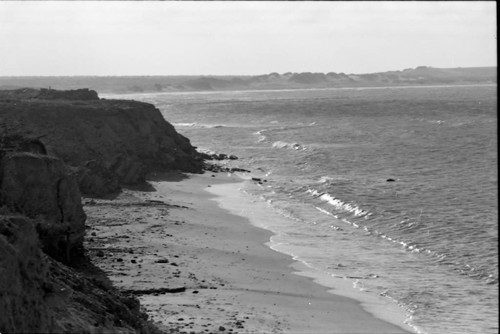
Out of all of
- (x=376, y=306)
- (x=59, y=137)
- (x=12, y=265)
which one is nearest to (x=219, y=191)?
(x=59, y=137)

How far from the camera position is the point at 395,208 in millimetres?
30938

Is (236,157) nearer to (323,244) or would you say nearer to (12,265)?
(323,244)

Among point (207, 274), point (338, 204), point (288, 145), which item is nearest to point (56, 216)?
point (207, 274)

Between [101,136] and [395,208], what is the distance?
1588 cm

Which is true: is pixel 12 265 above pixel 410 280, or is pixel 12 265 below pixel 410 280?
above

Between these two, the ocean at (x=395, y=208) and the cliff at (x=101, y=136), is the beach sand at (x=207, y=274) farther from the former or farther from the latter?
the cliff at (x=101, y=136)

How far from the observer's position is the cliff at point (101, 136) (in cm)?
3272

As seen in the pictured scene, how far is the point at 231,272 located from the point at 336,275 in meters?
2.76

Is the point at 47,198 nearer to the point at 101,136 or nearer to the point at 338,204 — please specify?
the point at 338,204

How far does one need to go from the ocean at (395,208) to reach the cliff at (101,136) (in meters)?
5.35

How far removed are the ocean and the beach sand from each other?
1307 mm

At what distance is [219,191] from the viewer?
3619 cm

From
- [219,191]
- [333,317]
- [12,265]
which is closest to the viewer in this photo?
[12,265]

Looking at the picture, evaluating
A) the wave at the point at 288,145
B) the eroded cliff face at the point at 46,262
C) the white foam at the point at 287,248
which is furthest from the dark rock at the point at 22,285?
the wave at the point at 288,145
